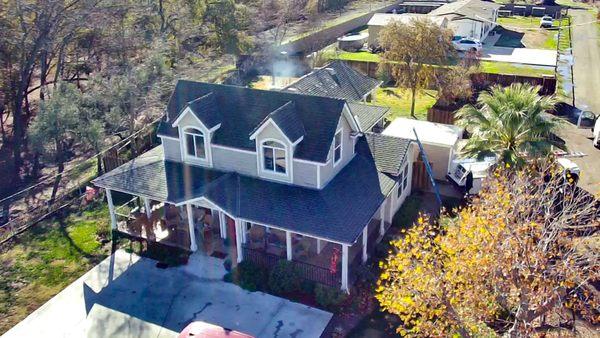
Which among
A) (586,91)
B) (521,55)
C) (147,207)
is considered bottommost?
(147,207)

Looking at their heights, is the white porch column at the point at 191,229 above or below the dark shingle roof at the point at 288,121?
below

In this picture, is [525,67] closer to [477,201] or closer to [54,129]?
[477,201]

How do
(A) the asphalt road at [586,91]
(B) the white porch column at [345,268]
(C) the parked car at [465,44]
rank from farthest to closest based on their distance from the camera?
(C) the parked car at [465,44], (A) the asphalt road at [586,91], (B) the white porch column at [345,268]

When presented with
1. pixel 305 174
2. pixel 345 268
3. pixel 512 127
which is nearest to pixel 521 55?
pixel 512 127

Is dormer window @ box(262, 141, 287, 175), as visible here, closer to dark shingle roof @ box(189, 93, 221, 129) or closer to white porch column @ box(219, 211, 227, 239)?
dark shingle roof @ box(189, 93, 221, 129)

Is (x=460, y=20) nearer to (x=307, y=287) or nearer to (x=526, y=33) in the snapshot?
(x=526, y=33)

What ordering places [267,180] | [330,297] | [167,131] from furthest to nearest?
[167,131] < [267,180] < [330,297]

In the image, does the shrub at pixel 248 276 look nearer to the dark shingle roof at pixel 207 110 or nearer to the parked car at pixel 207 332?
the parked car at pixel 207 332

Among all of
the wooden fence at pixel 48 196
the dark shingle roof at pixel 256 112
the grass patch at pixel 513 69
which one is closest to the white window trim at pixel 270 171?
the dark shingle roof at pixel 256 112

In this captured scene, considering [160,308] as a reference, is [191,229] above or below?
above
